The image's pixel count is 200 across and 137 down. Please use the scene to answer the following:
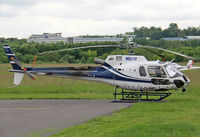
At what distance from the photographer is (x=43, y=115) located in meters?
17.4

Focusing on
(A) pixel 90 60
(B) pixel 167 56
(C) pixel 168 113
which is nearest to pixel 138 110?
(C) pixel 168 113

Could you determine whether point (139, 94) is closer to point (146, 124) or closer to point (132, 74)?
point (132, 74)

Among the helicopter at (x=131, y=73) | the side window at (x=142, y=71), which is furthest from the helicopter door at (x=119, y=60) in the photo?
the side window at (x=142, y=71)

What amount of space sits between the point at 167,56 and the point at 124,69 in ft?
128

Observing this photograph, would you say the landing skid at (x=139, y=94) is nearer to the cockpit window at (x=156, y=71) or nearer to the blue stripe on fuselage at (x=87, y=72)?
the blue stripe on fuselage at (x=87, y=72)

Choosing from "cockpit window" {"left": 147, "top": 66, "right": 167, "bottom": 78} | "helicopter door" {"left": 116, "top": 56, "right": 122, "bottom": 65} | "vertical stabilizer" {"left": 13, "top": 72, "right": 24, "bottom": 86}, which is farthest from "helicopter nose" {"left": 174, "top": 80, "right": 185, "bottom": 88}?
"vertical stabilizer" {"left": 13, "top": 72, "right": 24, "bottom": 86}

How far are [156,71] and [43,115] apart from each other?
7606 mm

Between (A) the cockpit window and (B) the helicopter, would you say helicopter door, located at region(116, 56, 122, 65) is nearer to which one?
(B) the helicopter

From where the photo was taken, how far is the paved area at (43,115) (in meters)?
13.7

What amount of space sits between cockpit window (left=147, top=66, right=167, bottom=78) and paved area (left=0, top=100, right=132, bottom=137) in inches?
92.7

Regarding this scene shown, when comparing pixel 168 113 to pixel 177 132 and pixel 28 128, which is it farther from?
pixel 28 128

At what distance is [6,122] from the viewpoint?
15.6 metres

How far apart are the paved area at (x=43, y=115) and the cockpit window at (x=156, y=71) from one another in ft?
7.73

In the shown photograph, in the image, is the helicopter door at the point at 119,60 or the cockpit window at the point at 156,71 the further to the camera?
the helicopter door at the point at 119,60
